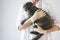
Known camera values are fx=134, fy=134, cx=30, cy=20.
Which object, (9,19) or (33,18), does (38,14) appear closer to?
(33,18)

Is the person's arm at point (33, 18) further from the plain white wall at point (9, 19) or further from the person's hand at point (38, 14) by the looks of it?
the plain white wall at point (9, 19)

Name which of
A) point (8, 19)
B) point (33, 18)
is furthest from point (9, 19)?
point (33, 18)

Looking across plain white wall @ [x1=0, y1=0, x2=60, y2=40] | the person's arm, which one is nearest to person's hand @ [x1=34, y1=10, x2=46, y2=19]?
the person's arm

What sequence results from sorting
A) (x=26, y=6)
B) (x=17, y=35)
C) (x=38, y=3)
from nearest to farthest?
(x=26, y=6), (x=38, y=3), (x=17, y=35)

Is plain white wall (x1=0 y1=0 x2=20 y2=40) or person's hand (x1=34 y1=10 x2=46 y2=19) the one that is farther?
plain white wall (x1=0 y1=0 x2=20 y2=40)

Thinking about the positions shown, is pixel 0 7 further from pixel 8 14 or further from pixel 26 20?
pixel 26 20

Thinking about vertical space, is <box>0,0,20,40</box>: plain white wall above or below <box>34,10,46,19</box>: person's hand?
above

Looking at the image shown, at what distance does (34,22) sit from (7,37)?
75 cm

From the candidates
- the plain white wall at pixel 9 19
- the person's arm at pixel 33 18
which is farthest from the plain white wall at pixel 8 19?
the person's arm at pixel 33 18

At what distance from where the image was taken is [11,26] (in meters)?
1.62

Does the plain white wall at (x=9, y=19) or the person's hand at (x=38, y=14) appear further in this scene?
the plain white wall at (x=9, y=19)

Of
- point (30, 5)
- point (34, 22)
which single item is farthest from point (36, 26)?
point (30, 5)

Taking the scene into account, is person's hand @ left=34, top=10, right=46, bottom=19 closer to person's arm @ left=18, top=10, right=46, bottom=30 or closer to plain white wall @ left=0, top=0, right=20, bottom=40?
person's arm @ left=18, top=10, right=46, bottom=30

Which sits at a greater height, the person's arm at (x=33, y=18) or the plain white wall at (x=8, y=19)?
the plain white wall at (x=8, y=19)
